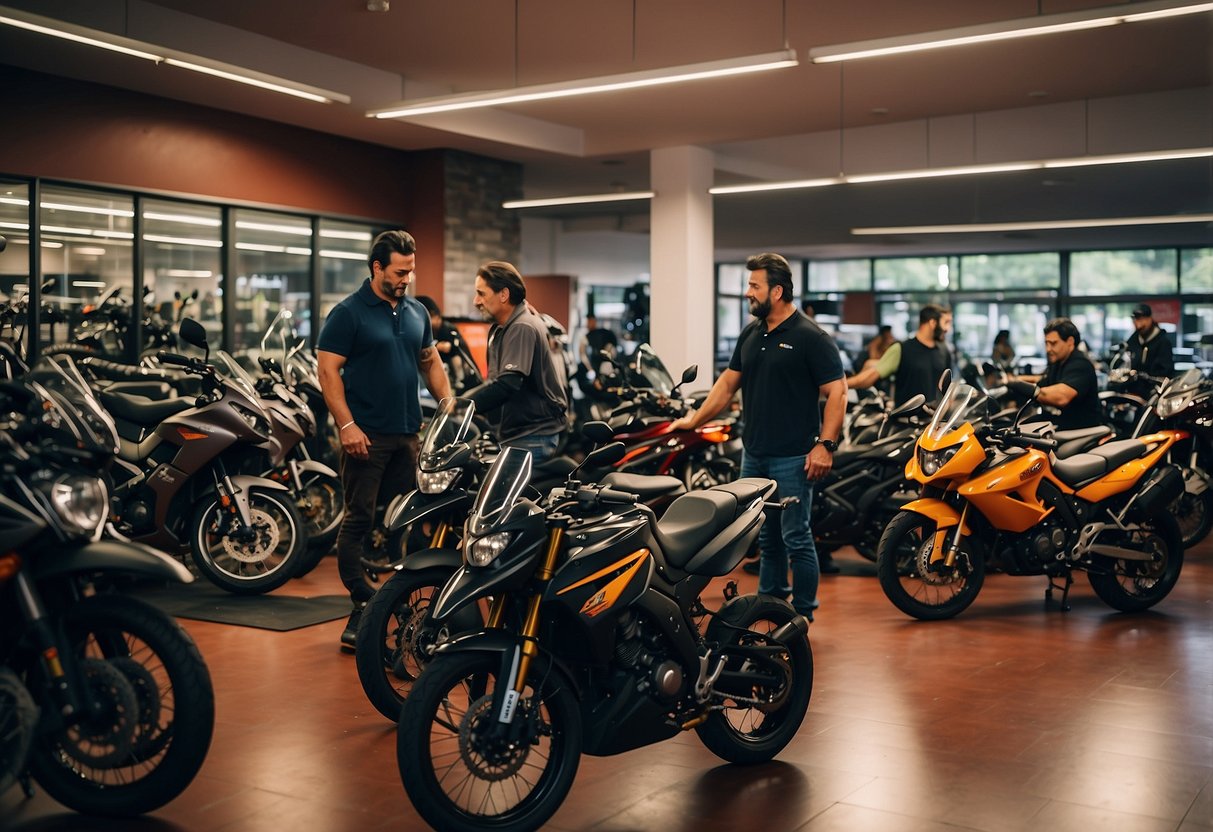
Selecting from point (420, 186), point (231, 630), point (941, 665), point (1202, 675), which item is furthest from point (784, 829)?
point (420, 186)

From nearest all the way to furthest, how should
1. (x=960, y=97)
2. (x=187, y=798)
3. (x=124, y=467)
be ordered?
1. (x=187, y=798)
2. (x=124, y=467)
3. (x=960, y=97)

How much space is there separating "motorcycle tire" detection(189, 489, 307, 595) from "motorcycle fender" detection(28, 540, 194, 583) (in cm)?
315

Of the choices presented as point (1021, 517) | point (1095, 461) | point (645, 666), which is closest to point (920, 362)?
point (1095, 461)

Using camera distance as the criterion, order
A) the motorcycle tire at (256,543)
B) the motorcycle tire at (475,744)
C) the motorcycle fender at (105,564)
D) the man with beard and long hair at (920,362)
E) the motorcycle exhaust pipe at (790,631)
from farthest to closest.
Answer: the man with beard and long hair at (920,362), the motorcycle tire at (256,543), the motorcycle exhaust pipe at (790,631), the motorcycle fender at (105,564), the motorcycle tire at (475,744)

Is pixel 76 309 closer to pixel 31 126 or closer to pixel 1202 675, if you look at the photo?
pixel 31 126

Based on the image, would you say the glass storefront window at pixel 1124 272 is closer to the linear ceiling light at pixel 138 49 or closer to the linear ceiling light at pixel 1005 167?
the linear ceiling light at pixel 1005 167

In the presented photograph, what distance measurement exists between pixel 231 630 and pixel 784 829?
3.24 m

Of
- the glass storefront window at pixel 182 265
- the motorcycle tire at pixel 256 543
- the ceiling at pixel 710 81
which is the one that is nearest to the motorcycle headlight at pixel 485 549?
the motorcycle tire at pixel 256 543

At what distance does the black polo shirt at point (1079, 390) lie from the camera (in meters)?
6.95

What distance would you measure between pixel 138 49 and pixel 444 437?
4.01 metres

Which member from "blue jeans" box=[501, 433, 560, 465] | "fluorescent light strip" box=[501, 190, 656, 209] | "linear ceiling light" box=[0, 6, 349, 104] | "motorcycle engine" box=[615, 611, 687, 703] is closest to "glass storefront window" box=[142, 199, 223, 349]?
"linear ceiling light" box=[0, 6, 349, 104]

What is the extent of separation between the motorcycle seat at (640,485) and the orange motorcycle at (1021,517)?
2359 mm

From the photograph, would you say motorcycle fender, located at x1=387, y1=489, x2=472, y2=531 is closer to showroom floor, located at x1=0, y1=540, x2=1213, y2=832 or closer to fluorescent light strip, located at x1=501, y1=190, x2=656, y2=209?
showroom floor, located at x1=0, y1=540, x2=1213, y2=832

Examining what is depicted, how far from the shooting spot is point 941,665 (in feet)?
16.3
